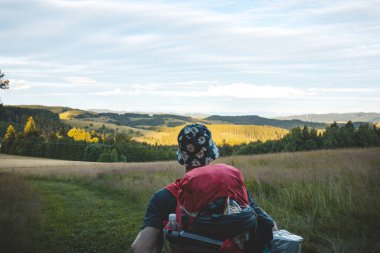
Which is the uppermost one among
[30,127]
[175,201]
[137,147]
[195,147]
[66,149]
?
[195,147]

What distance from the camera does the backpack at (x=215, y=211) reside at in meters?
2.24

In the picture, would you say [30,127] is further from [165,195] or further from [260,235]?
[260,235]

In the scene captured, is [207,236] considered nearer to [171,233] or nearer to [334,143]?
[171,233]

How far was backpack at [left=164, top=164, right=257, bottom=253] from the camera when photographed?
2240 millimetres

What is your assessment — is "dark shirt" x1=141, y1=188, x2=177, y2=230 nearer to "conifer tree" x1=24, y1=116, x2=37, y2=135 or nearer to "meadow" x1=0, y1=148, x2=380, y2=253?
"meadow" x1=0, y1=148, x2=380, y2=253

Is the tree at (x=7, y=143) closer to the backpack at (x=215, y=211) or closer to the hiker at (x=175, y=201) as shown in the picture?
the hiker at (x=175, y=201)

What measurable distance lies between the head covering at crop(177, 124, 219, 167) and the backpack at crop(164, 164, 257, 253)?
366mm

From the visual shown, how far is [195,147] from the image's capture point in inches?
106

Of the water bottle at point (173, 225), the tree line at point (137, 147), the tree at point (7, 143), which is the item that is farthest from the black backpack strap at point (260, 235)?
the tree at point (7, 143)

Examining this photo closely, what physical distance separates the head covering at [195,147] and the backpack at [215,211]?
366 mm

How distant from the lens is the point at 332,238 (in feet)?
17.5

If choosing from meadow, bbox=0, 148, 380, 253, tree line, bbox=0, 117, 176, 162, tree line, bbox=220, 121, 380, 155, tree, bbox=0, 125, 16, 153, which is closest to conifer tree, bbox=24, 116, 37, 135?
tree line, bbox=0, 117, 176, 162

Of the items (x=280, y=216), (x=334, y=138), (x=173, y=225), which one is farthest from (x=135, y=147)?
(x=173, y=225)

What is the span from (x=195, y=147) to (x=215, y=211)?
0.59 meters
